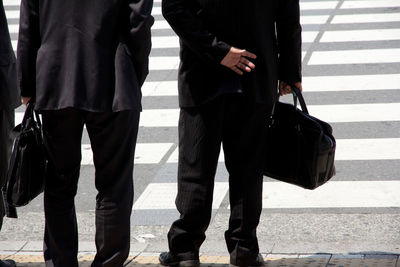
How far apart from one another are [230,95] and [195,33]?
1.17ft

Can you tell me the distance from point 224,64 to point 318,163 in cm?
69

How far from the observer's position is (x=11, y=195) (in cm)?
425

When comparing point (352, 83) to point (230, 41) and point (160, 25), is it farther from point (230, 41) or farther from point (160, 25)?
point (230, 41)

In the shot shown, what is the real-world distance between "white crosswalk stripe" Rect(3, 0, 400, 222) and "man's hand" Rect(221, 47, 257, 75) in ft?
5.88

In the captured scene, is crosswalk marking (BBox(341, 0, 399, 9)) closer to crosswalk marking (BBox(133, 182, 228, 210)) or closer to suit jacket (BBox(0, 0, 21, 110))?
crosswalk marking (BBox(133, 182, 228, 210))

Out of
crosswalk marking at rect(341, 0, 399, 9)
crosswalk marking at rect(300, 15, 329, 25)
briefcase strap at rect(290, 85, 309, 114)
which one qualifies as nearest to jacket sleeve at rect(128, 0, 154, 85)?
briefcase strap at rect(290, 85, 309, 114)

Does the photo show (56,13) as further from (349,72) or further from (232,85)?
(349,72)

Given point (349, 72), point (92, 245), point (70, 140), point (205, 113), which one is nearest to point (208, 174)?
point (205, 113)

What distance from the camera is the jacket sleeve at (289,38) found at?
441 centimetres

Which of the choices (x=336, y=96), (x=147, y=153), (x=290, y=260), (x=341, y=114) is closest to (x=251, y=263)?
(x=290, y=260)

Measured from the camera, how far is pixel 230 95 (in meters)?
4.38

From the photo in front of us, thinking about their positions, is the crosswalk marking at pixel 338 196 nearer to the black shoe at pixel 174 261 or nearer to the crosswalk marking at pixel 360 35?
the black shoe at pixel 174 261

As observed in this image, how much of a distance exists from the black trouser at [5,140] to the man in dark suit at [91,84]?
0.35 m

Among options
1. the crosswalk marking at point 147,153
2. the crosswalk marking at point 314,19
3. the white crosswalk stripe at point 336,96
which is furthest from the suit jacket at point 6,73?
the crosswalk marking at point 314,19
